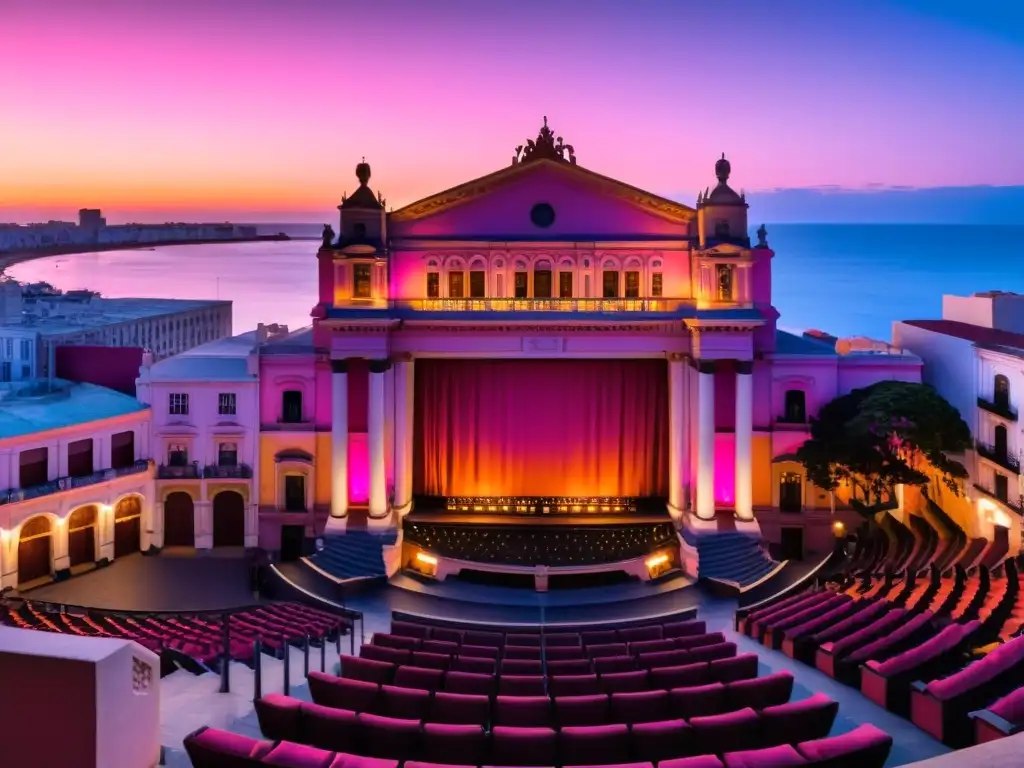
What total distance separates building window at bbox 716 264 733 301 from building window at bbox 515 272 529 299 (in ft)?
23.1

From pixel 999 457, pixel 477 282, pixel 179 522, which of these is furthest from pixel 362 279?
pixel 999 457

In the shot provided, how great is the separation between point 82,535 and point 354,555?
10326mm

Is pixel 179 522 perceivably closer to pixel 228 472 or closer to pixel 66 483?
pixel 228 472

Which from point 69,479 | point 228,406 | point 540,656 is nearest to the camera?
point 540,656

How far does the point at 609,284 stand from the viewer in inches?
1378

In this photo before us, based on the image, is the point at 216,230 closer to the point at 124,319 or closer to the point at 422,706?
the point at 124,319

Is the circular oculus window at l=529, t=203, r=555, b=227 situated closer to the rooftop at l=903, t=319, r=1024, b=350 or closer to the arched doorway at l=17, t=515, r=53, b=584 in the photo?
the rooftop at l=903, t=319, r=1024, b=350

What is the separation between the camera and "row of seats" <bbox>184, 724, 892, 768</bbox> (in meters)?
10.2

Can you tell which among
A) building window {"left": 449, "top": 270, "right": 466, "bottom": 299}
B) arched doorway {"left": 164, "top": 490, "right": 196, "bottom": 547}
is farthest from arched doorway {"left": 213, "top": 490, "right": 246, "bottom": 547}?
building window {"left": 449, "top": 270, "right": 466, "bottom": 299}

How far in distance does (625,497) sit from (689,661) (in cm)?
2036

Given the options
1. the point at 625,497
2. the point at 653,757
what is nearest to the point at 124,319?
the point at 625,497

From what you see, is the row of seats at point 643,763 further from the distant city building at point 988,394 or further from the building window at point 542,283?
the building window at point 542,283

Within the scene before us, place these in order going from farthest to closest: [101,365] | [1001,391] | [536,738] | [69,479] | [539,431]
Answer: [101,365]
[539,431]
[69,479]
[1001,391]
[536,738]

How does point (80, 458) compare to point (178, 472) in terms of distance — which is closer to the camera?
point (80, 458)
